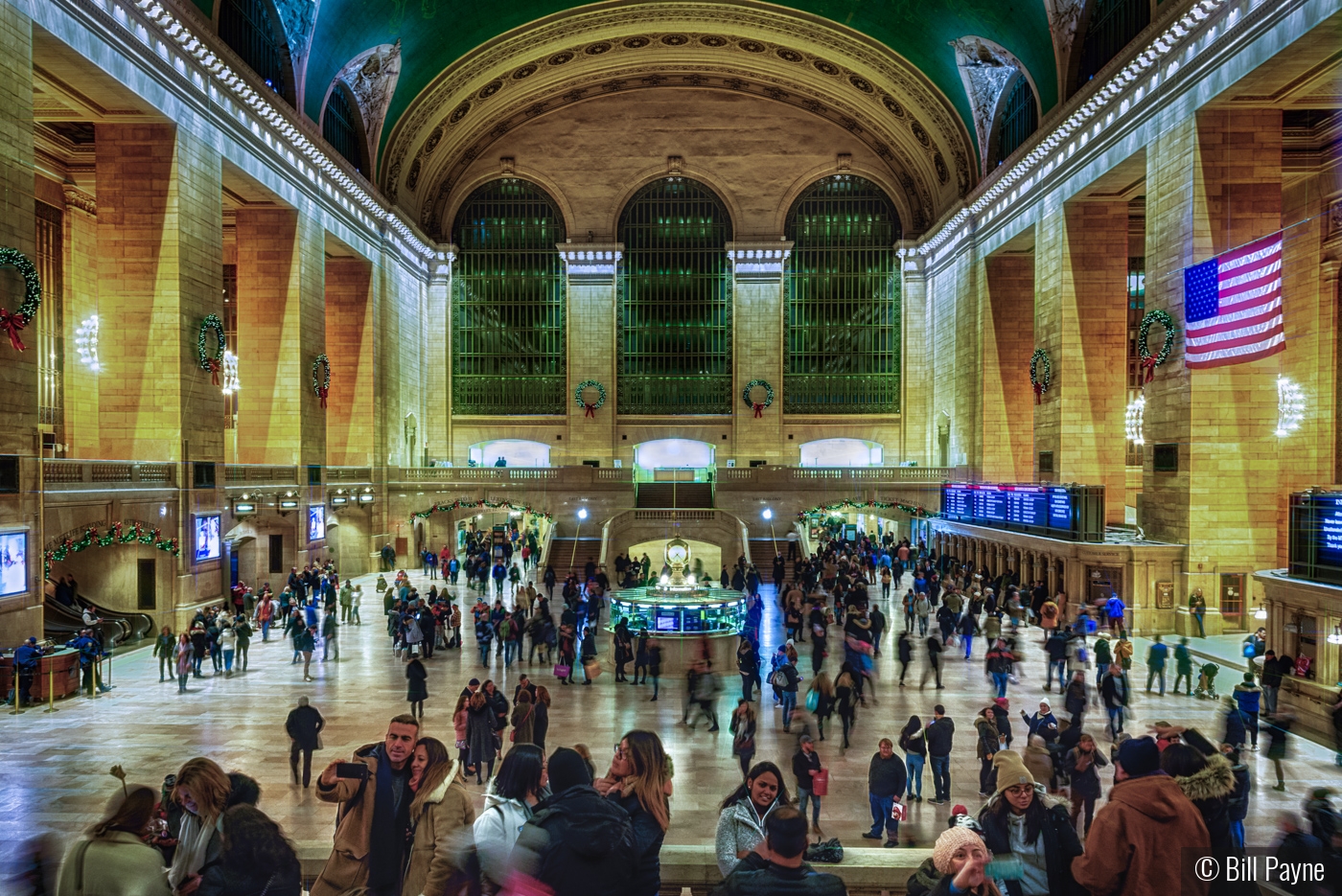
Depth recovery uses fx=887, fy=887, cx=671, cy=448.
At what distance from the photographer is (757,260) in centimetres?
4019

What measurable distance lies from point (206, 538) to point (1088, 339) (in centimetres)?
2369

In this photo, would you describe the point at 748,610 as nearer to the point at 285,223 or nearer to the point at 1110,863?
the point at 1110,863

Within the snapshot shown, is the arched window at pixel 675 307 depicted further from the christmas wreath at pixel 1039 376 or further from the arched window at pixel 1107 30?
the arched window at pixel 1107 30

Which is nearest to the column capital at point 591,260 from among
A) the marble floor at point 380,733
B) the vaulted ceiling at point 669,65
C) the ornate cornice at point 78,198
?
the vaulted ceiling at point 669,65

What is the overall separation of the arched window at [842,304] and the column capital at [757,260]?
85cm

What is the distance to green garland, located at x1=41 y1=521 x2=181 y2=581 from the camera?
1593 cm

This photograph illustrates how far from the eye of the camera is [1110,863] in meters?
3.95

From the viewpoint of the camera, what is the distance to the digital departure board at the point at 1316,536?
12.7 meters

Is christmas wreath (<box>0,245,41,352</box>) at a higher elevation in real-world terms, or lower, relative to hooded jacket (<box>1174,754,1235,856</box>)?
higher

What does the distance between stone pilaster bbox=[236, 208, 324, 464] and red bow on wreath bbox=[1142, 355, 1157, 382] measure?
22581 mm

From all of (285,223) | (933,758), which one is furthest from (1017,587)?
(285,223)

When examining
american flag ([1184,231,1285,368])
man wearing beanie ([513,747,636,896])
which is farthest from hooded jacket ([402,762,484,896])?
american flag ([1184,231,1285,368])

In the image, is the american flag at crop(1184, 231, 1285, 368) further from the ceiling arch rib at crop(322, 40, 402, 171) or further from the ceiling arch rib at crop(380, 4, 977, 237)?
the ceiling arch rib at crop(322, 40, 402, 171)

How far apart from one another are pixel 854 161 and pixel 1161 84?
2057 cm
